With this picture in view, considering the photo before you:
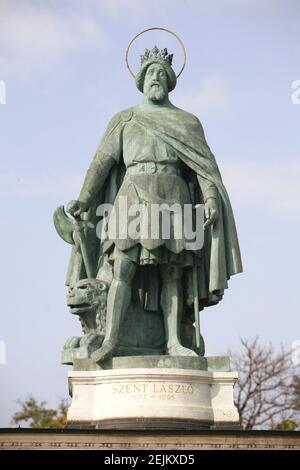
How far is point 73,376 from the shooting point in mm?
18406

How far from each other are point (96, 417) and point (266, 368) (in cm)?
2510

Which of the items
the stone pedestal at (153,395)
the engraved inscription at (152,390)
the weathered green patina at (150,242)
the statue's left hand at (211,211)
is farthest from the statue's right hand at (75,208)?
the engraved inscription at (152,390)

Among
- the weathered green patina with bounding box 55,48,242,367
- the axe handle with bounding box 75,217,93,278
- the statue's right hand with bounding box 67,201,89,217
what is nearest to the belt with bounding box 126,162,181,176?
the weathered green patina with bounding box 55,48,242,367

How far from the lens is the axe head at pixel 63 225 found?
19.8 meters

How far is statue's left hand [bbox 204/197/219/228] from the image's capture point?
19.1m

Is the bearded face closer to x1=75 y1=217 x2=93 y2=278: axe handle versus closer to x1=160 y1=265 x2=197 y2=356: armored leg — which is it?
x1=75 y1=217 x2=93 y2=278: axe handle

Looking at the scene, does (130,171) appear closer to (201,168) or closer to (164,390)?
(201,168)

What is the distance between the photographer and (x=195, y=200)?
20.0 m

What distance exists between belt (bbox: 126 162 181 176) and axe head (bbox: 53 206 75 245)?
4.24ft

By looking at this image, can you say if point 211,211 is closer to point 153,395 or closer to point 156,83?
point 156,83

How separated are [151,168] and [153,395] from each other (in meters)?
3.80

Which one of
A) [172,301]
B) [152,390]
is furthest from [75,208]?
[152,390]

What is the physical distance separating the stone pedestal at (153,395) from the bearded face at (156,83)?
4557 millimetres

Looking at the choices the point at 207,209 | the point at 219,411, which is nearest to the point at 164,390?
the point at 219,411
